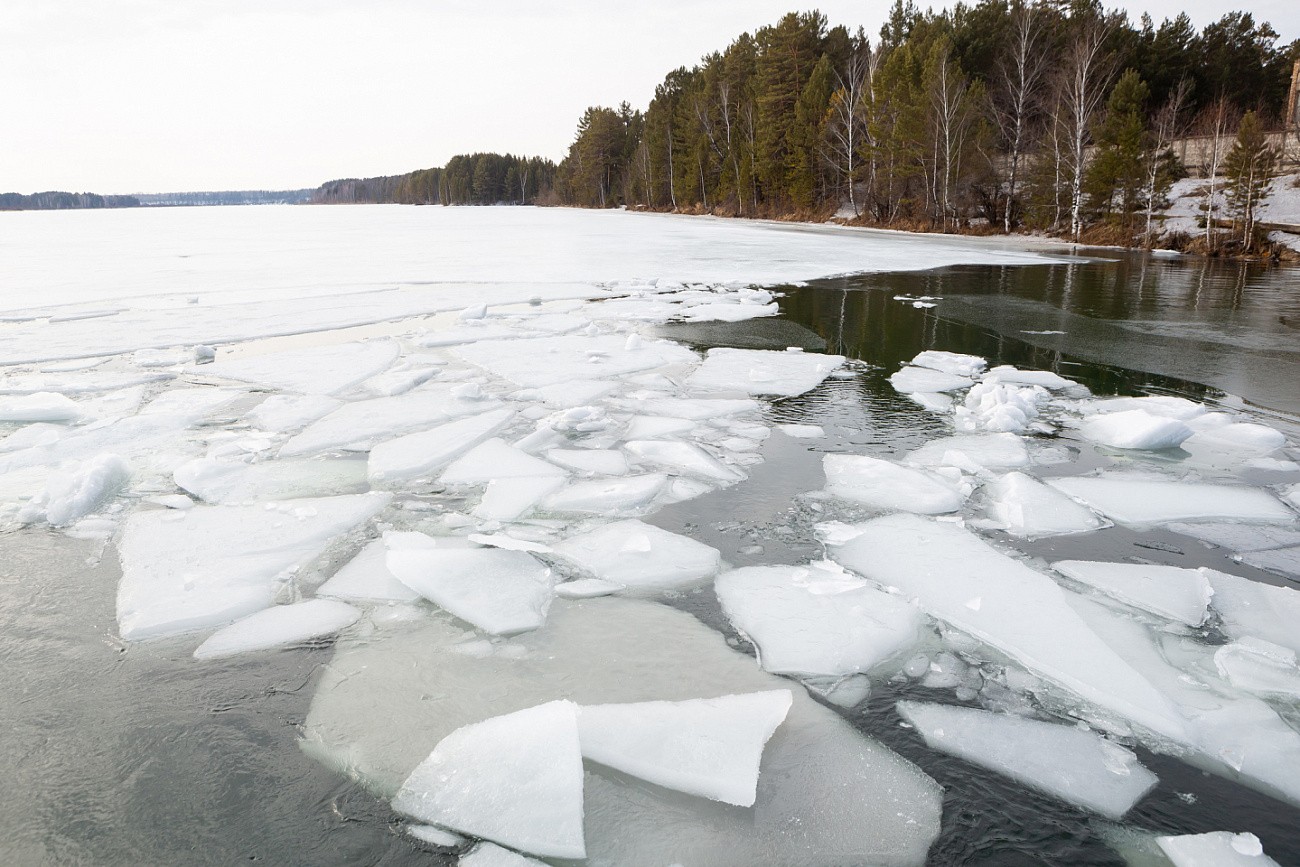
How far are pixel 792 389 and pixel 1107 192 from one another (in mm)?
21360

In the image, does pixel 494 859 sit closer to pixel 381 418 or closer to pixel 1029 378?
pixel 381 418

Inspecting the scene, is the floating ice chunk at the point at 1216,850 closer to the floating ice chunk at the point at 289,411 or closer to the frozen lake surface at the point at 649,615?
the frozen lake surface at the point at 649,615

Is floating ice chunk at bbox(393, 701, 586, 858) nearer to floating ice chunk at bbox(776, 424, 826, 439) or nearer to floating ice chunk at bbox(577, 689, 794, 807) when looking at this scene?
floating ice chunk at bbox(577, 689, 794, 807)

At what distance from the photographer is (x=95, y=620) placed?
2.25m

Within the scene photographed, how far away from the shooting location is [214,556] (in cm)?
260

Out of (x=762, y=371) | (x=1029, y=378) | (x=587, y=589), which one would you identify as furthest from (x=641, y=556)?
(x=1029, y=378)

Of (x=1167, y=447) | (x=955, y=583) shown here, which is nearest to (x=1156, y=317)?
(x=1167, y=447)

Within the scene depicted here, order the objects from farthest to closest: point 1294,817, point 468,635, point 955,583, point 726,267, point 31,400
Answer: point 726,267 → point 31,400 → point 955,583 → point 468,635 → point 1294,817

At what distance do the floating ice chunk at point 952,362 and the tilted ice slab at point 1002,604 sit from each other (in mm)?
2856

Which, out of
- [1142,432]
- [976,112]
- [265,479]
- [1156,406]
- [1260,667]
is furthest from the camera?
[976,112]

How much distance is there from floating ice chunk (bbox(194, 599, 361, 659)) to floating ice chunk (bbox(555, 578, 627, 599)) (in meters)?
0.62

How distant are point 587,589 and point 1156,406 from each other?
369 centimetres

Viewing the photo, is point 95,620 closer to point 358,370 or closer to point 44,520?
point 44,520

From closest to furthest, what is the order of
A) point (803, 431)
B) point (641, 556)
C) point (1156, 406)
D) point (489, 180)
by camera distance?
point (641, 556) → point (803, 431) → point (1156, 406) → point (489, 180)
